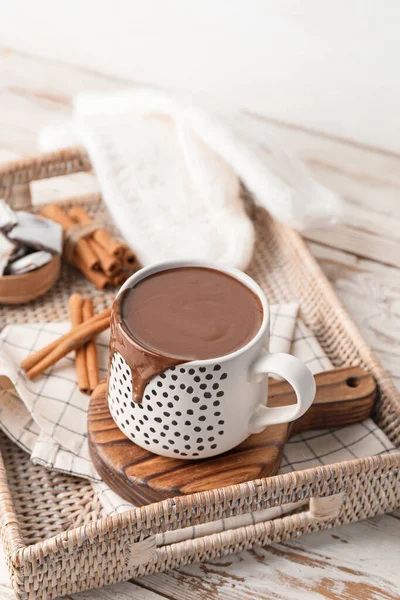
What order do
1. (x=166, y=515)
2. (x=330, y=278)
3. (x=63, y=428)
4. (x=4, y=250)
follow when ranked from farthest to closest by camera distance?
(x=330, y=278) < (x=4, y=250) < (x=63, y=428) < (x=166, y=515)

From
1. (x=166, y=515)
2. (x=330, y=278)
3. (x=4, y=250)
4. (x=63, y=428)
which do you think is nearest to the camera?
(x=166, y=515)

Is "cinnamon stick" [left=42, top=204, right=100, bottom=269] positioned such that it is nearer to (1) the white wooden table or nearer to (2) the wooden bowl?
(2) the wooden bowl

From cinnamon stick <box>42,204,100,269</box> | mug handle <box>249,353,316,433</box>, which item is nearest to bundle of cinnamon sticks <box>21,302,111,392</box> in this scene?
cinnamon stick <box>42,204,100,269</box>

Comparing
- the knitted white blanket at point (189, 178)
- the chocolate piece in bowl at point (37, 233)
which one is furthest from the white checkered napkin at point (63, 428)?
the knitted white blanket at point (189, 178)

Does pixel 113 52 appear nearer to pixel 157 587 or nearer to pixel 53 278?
pixel 53 278

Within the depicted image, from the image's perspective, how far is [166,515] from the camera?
23.2 inches

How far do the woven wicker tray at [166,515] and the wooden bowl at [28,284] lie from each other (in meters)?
0.19

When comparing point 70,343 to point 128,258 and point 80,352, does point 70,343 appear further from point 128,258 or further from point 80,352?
point 128,258

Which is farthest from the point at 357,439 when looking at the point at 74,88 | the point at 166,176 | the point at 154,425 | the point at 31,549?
the point at 74,88

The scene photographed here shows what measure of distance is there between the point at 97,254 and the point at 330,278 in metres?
0.30

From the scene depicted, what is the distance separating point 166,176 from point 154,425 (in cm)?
47

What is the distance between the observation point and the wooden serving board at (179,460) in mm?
638

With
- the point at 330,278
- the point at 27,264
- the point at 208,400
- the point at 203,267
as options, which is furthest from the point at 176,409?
the point at 330,278

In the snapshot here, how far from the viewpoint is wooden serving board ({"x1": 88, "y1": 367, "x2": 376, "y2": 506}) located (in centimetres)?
64
